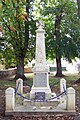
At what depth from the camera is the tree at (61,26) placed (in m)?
21.5

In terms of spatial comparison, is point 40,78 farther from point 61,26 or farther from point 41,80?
point 61,26

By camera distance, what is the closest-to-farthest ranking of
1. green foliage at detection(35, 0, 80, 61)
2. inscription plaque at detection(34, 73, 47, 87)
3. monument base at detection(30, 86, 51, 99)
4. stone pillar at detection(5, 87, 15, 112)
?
stone pillar at detection(5, 87, 15, 112)
monument base at detection(30, 86, 51, 99)
inscription plaque at detection(34, 73, 47, 87)
green foliage at detection(35, 0, 80, 61)

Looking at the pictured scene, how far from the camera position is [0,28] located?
5520 millimetres

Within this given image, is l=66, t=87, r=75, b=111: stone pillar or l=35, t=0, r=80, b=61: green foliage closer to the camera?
l=66, t=87, r=75, b=111: stone pillar

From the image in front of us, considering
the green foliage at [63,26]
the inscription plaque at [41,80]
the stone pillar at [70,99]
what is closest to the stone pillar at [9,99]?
the stone pillar at [70,99]

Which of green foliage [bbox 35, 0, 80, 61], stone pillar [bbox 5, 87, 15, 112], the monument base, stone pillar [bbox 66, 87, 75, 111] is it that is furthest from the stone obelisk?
green foliage [bbox 35, 0, 80, 61]

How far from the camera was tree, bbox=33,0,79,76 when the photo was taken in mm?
21516

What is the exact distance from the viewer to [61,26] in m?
24.5

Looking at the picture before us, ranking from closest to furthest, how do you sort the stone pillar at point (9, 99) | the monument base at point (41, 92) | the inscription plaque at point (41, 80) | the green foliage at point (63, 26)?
the stone pillar at point (9, 99), the monument base at point (41, 92), the inscription plaque at point (41, 80), the green foliage at point (63, 26)

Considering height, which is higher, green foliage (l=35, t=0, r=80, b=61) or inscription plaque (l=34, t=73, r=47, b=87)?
green foliage (l=35, t=0, r=80, b=61)

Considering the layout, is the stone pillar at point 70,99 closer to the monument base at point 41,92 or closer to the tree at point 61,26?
the monument base at point 41,92

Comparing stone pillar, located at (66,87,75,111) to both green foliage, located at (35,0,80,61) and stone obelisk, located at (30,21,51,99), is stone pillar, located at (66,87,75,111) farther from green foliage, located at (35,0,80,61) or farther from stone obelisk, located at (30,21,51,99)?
green foliage, located at (35,0,80,61)

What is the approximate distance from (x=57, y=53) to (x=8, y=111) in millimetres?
15917

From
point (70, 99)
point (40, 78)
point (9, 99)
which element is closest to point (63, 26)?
point (40, 78)
